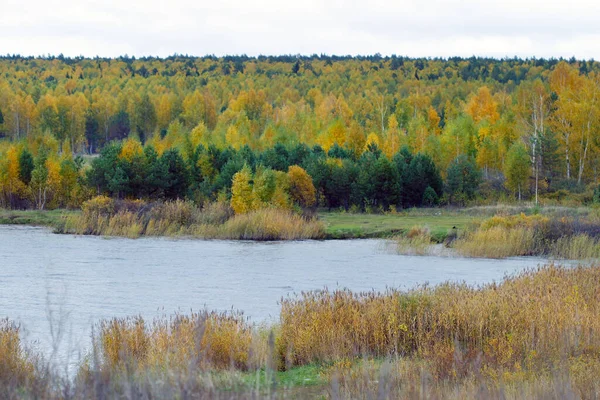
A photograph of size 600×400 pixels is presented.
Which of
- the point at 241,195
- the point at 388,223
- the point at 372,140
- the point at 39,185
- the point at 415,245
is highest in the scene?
the point at 372,140

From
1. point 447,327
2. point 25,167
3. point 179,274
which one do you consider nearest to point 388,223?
point 179,274

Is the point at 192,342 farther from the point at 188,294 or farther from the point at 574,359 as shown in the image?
the point at 188,294

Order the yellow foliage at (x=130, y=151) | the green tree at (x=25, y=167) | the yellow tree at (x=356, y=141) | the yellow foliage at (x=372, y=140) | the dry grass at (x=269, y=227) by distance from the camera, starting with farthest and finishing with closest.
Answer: the yellow tree at (x=356, y=141)
the yellow foliage at (x=372, y=140)
the green tree at (x=25, y=167)
the yellow foliage at (x=130, y=151)
the dry grass at (x=269, y=227)

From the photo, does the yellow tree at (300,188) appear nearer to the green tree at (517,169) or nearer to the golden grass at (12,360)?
the green tree at (517,169)

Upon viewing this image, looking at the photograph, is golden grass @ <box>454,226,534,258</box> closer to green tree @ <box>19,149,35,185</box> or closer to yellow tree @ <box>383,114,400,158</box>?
green tree @ <box>19,149,35,185</box>

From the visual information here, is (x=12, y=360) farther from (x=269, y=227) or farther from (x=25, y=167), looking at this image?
(x=25, y=167)

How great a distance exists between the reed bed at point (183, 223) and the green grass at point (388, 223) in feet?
5.84

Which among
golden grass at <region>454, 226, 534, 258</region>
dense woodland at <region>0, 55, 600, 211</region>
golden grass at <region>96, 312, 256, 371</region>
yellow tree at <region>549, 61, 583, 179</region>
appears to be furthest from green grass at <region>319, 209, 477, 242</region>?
golden grass at <region>96, 312, 256, 371</region>

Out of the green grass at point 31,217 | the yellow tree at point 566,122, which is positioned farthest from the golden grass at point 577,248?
the yellow tree at point 566,122

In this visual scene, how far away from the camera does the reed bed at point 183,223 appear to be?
44062 millimetres

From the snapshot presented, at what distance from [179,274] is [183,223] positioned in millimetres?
16301

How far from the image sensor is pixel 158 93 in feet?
456

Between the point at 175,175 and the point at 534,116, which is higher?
the point at 534,116

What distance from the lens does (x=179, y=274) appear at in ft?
98.5
